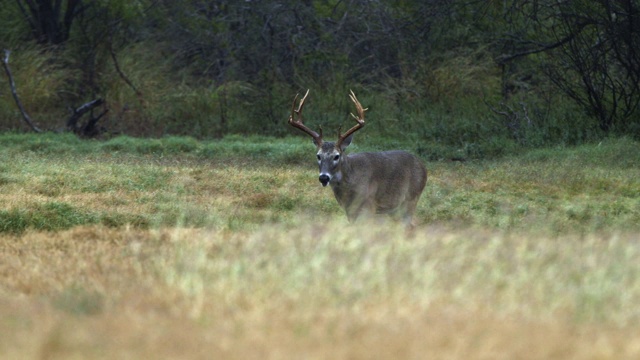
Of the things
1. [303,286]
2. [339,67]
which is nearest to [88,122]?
[339,67]

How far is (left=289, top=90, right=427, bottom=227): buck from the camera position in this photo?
33.7ft

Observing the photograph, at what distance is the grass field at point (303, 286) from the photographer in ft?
14.9

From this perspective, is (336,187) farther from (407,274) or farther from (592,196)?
(407,274)

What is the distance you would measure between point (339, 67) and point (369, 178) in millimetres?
12993

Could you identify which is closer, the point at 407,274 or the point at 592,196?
the point at 407,274

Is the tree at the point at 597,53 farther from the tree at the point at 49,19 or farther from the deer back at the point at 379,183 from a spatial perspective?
the tree at the point at 49,19

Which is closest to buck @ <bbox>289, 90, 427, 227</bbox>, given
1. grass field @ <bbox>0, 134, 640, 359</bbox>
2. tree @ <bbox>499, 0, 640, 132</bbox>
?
grass field @ <bbox>0, 134, 640, 359</bbox>

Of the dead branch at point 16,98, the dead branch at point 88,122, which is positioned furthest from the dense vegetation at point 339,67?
the dead branch at point 16,98

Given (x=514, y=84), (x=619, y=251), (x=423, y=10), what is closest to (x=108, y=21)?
(x=423, y=10)

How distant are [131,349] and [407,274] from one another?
5.91ft

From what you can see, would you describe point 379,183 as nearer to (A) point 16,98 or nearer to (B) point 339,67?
(A) point 16,98

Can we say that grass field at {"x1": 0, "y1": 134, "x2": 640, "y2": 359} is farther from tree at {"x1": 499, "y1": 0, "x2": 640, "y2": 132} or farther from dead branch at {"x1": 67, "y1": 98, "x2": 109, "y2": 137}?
dead branch at {"x1": 67, "y1": 98, "x2": 109, "y2": 137}

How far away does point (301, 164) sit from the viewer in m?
15.9

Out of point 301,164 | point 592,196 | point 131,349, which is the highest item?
point 131,349
